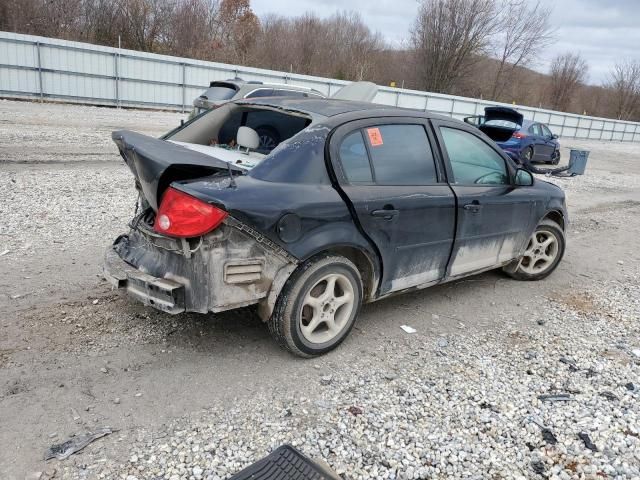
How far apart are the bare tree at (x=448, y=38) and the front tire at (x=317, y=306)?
43079 millimetres

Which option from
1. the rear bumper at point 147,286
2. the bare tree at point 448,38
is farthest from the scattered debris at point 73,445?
the bare tree at point 448,38

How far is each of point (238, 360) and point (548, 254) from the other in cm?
380

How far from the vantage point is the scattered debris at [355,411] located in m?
3.01

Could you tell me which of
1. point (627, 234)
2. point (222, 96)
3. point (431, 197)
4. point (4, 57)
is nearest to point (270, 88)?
point (222, 96)

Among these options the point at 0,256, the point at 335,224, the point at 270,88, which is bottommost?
the point at 0,256

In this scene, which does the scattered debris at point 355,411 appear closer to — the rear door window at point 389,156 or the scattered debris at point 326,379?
the scattered debris at point 326,379

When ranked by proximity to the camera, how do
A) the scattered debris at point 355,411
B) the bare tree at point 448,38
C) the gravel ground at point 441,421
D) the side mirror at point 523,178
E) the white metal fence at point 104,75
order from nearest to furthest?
the gravel ground at point 441,421 → the scattered debris at point 355,411 → the side mirror at point 523,178 → the white metal fence at point 104,75 → the bare tree at point 448,38

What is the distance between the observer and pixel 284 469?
252 centimetres

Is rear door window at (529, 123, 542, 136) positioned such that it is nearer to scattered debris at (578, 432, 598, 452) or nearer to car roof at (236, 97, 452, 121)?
car roof at (236, 97, 452, 121)

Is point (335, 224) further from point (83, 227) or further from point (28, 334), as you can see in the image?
point (83, 227)

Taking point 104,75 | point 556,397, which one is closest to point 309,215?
point 556,397

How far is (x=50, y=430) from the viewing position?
2654 mm

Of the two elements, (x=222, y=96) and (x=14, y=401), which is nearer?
(x=14, y=401)

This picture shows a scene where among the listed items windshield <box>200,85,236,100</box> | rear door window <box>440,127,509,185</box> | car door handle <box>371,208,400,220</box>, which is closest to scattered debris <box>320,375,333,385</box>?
car door handle <box>371,208,400,220</box>
